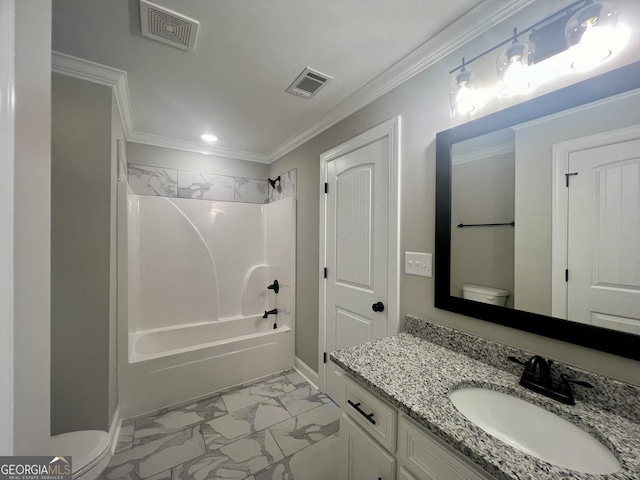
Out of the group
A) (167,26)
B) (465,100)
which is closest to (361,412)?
(465,100)

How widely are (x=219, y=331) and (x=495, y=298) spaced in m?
2.63


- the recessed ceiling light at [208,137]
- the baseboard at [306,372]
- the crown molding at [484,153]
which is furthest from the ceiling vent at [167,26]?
the baseboard at [306,372]

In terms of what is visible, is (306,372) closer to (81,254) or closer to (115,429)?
(115,429)

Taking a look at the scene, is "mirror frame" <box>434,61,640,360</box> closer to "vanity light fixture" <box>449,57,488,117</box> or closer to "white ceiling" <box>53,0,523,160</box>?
"vanity light fixture" <box>449,57,488,117</box>

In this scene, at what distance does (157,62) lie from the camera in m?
1.53

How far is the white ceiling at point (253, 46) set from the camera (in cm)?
117

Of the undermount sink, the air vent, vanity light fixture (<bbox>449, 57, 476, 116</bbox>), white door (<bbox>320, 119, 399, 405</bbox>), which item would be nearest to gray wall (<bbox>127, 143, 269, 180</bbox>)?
white door (<bbox>320, 119, 399, 405</bbox>)

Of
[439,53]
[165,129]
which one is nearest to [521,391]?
[439,53]

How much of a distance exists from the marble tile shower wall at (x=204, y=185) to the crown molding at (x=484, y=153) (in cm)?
175

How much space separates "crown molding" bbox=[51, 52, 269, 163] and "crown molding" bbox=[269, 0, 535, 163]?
4.90 ft

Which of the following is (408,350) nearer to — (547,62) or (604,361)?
(604,361)

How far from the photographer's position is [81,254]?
1.56 metres

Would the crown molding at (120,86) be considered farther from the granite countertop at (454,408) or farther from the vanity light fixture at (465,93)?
the granite countertop at (454,408)

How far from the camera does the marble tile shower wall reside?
105 inches
